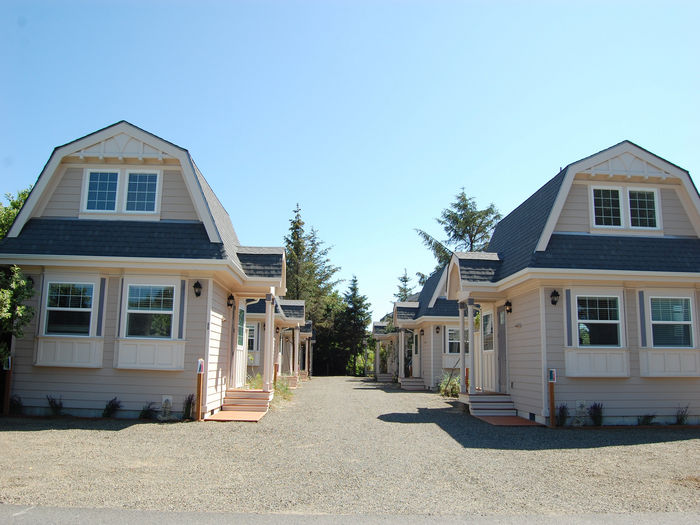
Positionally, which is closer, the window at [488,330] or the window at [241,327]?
the window at [488,330]

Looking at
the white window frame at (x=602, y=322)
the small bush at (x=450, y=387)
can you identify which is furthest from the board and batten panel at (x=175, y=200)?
the small bush at (x=450, y=387)

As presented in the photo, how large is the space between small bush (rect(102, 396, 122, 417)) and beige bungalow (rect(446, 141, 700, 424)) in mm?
8218

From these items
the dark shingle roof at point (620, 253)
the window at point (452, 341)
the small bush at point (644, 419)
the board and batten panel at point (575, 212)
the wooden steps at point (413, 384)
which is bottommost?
the wooden steps at point (413, 384)

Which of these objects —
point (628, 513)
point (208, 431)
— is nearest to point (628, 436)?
point (628, 513)

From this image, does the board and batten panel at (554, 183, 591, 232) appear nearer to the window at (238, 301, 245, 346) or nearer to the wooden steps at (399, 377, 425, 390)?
the window at (238, 301, 245, 346)

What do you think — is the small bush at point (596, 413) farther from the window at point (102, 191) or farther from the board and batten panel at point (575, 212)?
the window at point (102, 191)

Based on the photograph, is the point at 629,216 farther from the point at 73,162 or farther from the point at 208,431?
the point at 73,162

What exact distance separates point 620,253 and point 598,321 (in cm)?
177

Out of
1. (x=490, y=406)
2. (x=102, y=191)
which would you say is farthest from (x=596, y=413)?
(x=102, y=191)

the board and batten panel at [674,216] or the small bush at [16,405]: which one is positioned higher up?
the board and batten panel at [674,216]

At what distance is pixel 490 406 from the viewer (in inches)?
532

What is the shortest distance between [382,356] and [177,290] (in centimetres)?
3720

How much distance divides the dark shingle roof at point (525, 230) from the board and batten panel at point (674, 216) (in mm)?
2686

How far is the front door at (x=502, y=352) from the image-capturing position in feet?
48.9
